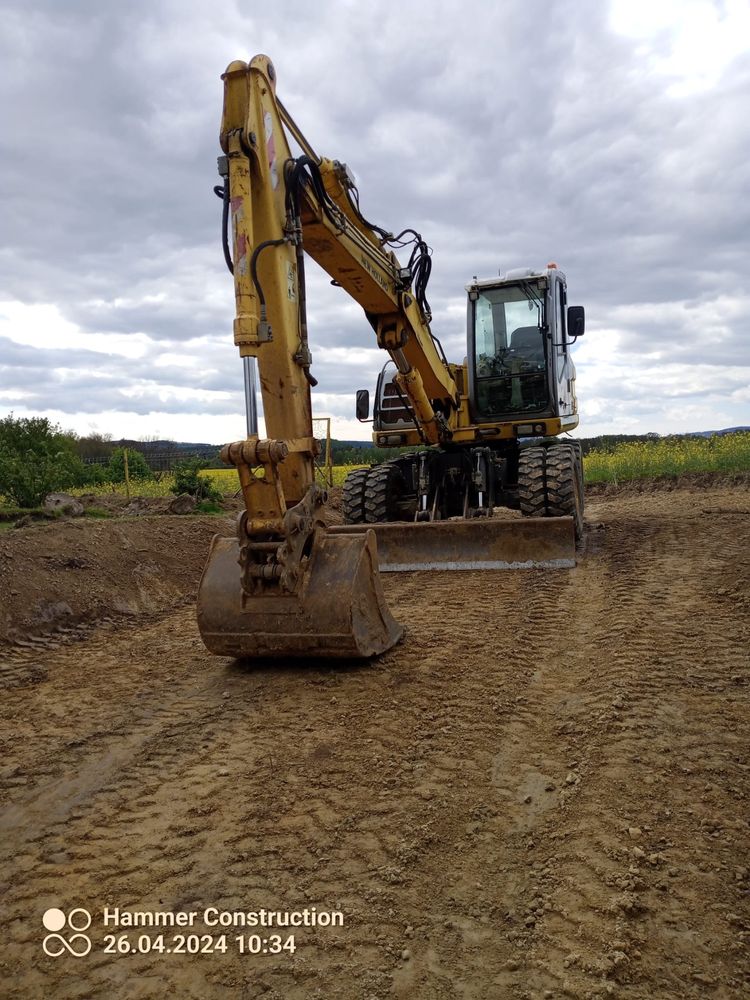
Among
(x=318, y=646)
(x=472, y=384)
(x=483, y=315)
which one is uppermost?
(x=483, y=315)

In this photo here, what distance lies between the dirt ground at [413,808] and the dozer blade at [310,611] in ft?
0.67

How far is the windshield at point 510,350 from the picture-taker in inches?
355

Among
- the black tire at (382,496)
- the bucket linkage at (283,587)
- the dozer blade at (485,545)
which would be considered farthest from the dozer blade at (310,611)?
the black tire at (382,496)

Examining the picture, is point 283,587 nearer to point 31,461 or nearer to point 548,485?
point 548,485

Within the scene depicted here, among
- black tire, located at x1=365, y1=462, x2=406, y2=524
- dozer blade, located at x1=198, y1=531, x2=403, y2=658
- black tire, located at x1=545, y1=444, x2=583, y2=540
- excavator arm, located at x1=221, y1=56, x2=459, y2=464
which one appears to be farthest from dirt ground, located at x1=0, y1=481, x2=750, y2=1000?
black tire, located at x1=365, y1=462, x2=406, y2=524

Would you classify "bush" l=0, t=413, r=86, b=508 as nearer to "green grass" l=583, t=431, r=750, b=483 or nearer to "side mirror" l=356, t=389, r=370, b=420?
"side mirror" l=356, t=389, r=370, b=420

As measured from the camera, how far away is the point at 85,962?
7.09ft

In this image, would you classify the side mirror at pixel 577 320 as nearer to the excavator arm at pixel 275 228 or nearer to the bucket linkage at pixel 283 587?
the excavator arm at pixel 275 228

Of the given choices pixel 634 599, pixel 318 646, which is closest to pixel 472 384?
pixel 634 599

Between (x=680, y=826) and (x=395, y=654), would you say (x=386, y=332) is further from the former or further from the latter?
(x=680, y=826)

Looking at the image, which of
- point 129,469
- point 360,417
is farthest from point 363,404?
point 129,469

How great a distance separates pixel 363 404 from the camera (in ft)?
31.0

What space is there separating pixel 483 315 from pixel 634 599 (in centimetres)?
448

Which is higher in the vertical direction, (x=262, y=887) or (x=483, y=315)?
(x=483, y=315)
